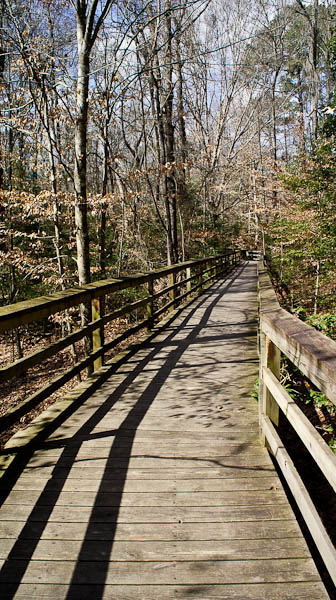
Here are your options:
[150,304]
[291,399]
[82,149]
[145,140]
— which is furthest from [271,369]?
[145,140]

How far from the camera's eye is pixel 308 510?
1.83 m

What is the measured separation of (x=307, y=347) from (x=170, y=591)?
1.28m

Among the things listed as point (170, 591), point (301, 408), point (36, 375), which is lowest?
point (36, 375)

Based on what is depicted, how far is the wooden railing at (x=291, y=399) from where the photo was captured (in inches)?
62.4

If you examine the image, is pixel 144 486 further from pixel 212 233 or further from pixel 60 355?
pixel 212 233

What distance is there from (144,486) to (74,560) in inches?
26.8

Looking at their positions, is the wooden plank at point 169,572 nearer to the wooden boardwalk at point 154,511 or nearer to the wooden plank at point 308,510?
the wooden boardwalk at point 154,511

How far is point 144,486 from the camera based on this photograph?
2551 mm

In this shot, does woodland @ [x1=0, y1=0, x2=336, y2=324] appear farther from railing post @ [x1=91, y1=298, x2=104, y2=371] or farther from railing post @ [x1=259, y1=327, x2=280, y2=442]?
railing post @ [x1=259, y1=327, x2=280, y2=442]

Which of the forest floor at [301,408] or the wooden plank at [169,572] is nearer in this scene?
the wooden plank at [169,572]

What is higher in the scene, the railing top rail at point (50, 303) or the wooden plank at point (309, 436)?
the railing top rail at point (50, 303)

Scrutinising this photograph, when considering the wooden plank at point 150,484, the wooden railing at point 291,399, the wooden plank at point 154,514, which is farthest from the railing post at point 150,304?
the wooden plank at point 154,514

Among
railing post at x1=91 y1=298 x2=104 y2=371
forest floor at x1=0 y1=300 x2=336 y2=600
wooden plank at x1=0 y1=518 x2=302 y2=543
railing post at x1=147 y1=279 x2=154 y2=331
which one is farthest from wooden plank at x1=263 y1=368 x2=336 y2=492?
railing post at x1=147 y1=279 x2=154 y2=331

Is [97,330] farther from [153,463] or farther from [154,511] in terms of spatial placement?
[154,511]
